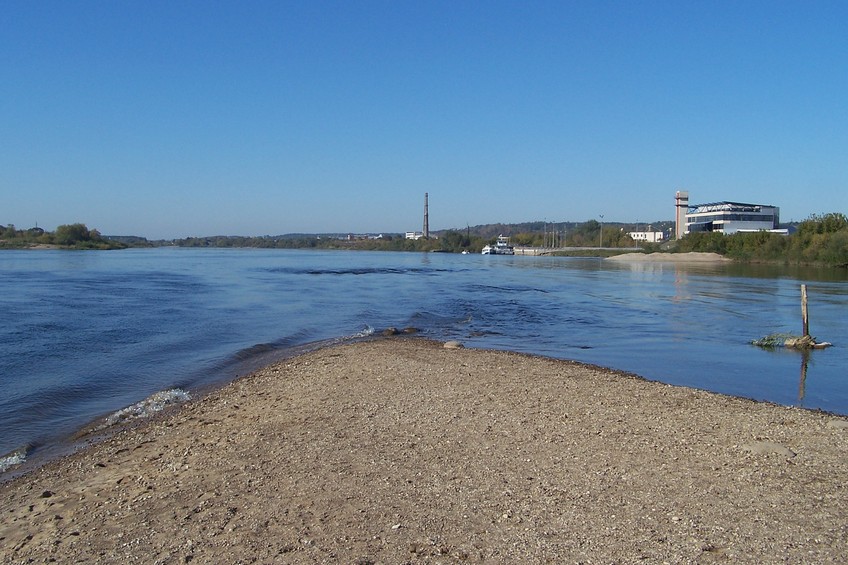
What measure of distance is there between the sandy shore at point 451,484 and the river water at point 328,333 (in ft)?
8.71

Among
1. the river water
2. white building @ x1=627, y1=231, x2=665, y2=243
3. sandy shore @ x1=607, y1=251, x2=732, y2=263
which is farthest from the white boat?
the river water

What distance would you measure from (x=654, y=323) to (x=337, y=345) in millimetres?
13043

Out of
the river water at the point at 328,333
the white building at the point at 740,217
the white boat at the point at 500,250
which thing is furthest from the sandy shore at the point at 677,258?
the river water at the point at 328,333

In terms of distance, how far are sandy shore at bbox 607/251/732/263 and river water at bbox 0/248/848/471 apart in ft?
176

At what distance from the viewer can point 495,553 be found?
199 inches

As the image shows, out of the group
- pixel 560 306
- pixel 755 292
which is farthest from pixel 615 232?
pixel 560 306

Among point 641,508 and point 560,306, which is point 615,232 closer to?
point 560,306

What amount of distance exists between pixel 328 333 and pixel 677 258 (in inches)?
3472

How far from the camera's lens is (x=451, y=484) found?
21.5ft

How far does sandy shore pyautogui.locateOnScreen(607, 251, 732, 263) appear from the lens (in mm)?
92619

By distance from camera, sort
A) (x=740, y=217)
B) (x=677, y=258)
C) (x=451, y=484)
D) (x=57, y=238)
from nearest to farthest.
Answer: (x=451, y=484) < (x=677, y=258) < (x=740, y=217) < (x=57, y=238)

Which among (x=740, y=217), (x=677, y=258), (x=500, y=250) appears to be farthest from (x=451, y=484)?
(x=500, y=250)

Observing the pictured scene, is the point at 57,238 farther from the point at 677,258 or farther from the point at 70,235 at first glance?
the point at 677,258

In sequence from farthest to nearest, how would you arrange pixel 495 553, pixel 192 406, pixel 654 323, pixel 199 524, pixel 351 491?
pixel 654 323 < pixel 192 406 < pixel 351 491 < pixel 199 524 < pixel 495 553
